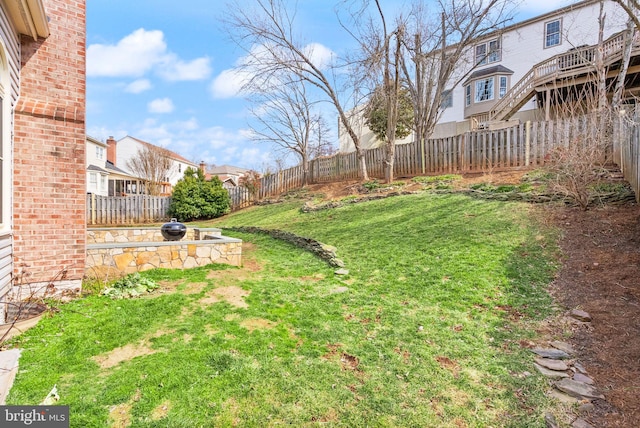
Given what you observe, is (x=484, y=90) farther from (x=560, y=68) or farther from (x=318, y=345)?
(x=318, y=345)

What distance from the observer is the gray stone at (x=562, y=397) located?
8.89 feet

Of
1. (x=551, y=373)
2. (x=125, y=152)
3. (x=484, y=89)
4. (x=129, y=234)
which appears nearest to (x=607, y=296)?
(x=551, y=373)

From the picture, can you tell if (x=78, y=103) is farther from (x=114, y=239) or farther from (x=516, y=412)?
(x=516, y=412)

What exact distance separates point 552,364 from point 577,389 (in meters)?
0.36

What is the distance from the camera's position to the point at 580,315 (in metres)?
3.95

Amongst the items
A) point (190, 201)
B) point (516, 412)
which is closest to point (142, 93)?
point (190, 201)

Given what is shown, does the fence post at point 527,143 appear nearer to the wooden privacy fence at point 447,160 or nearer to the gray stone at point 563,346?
the wooden privacy fence at point 447,160

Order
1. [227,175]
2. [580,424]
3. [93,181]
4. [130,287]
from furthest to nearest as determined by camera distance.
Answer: [227,175]
[93,181]
[130,287]
[580,424]

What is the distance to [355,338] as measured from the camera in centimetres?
371

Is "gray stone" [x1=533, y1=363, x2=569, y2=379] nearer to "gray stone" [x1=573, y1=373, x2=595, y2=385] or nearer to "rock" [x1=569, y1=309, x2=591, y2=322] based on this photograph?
"gray stone" [x1=573, y1=373, x2=595, y2=385]

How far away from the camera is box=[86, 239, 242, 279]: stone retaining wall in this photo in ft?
18.0

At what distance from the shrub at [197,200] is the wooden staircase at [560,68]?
15.5 m

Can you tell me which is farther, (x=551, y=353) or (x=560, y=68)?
(x=560, y=68)

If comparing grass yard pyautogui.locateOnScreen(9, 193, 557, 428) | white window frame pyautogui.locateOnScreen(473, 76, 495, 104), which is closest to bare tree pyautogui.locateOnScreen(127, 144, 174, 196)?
white window frame pyautogui.locateOnScreen(473, 76, 495, 104)
